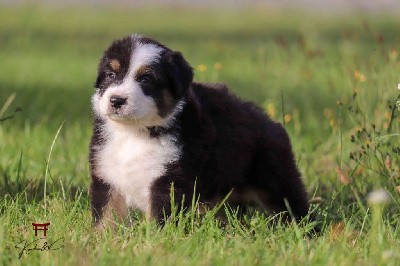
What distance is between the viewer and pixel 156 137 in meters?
5.34

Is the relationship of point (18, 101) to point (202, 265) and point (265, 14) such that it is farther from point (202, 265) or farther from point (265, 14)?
point (265, 14)

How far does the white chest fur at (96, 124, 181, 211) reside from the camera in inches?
208

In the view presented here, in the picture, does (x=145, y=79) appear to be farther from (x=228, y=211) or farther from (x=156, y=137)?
(x=228, y=211)

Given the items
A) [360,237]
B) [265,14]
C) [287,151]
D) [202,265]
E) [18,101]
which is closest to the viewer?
[202,265]

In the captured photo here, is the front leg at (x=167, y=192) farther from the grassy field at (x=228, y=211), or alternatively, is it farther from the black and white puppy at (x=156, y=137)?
the grassy field at (x=228, y=211)

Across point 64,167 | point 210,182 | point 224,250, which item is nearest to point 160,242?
point 224,250

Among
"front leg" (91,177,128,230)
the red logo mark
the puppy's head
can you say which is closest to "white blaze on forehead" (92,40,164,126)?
the puppy's head

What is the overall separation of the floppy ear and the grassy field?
72cm

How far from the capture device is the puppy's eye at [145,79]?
17.2ft

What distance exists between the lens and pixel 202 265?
172 inches

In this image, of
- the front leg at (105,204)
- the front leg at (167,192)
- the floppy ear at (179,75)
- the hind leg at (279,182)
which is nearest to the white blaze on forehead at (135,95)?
the floppy ear at (179,75)

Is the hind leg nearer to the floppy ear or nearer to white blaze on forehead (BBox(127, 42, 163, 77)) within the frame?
the floppy ear

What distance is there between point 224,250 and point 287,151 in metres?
1.33

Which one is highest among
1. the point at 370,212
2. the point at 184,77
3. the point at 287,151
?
the point at 184,77
